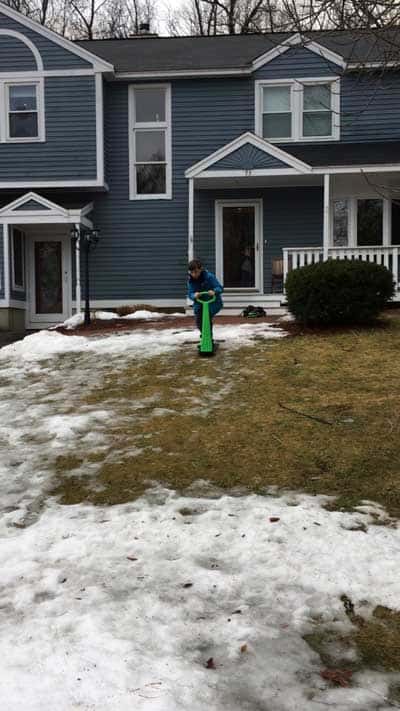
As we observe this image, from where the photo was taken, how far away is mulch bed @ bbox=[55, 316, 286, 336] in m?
11.2

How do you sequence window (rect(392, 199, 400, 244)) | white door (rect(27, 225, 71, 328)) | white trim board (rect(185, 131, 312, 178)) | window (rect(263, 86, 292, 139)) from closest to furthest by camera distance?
1. white trim board (rect(185, 131, 312, 178))
2. window (rect(392, 199, 400, 244))
3. window (rect(263, 86, 292, 139))
4. white door (rect(27, 225, 71, 328))

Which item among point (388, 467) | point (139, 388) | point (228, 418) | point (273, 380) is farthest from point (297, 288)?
point (388, 467)

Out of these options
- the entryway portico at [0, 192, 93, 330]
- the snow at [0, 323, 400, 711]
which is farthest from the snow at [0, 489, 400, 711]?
the entryway portico at [0, 192, 93, 330]

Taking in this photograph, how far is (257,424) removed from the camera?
5582 millimetres

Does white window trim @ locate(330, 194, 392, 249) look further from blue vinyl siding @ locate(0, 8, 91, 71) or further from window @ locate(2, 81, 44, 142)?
window @ locate(2, 81, 44, 142)

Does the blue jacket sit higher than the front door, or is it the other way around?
the front door

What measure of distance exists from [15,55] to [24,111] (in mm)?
1308

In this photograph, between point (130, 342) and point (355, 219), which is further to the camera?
point (355, 219)

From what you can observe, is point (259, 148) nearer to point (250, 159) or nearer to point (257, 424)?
point (250, 159)

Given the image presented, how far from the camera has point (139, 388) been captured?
695 centimetres

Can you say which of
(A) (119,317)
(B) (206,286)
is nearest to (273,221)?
(A) (119,317)

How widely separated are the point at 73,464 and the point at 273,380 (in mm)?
2949

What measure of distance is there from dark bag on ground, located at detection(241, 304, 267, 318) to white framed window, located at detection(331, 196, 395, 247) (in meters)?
3.55

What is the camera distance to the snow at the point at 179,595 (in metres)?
2.25
